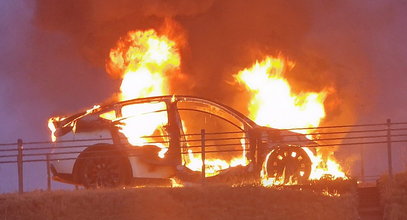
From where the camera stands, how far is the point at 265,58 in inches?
880

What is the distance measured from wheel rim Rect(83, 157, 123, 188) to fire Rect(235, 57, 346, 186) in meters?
4.69

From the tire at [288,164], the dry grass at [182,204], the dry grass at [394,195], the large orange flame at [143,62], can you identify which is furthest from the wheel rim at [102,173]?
the dry grass at [394,195]

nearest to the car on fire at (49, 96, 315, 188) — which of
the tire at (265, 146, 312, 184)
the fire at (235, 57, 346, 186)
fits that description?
the tire at (265, 146, 312, 184)

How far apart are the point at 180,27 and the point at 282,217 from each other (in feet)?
30.7

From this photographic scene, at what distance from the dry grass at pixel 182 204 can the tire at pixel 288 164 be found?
1670mm

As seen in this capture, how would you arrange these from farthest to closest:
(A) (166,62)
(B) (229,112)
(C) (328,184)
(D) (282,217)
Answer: (A) (166,62) → (B) (229,112) → (C) (328,184) → (D) (282,217)

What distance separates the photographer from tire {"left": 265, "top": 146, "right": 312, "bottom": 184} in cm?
1748

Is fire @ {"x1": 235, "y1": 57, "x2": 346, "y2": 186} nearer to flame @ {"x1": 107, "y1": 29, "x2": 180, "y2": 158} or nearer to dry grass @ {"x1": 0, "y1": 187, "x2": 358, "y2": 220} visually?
flame @ {"x1": 107, "y1": 29, "x2": 180, "y2": 158}

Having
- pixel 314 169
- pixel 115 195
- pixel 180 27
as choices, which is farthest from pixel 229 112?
pixel 180 27

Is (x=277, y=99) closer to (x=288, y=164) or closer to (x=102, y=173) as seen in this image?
(x=288, y=164)

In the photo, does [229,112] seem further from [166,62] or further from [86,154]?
[166,62]

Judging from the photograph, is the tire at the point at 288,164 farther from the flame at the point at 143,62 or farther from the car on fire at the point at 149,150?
the flame at the point at 143,62

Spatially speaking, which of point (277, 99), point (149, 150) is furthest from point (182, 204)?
point (277, 99)

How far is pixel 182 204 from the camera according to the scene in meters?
15.2
